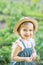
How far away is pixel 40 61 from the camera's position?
1.91 m

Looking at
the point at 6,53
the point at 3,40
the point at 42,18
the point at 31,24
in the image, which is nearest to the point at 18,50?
the point at 31,24

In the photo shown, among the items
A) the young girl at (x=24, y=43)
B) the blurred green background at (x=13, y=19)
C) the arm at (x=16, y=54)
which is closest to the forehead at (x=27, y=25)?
the young girl at (x=24, y=43)

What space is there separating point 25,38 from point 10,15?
2.91ft

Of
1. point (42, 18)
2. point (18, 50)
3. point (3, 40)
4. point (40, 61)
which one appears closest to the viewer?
point (18, 50)

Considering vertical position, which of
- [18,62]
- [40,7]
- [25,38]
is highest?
[40,7]

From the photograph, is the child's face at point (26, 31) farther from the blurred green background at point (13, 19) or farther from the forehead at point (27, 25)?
the blurred green background at point (13, 19)

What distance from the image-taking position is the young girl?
1570 mm

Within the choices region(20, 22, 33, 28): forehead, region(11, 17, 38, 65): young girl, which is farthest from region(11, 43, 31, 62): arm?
region(20, 22, 33, 28): forehead

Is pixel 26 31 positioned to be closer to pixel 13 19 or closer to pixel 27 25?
pixel 27 25

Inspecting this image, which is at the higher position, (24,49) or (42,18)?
(42,18)

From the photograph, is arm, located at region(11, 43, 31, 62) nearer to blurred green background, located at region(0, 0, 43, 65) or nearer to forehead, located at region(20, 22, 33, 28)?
forehead, located at region(20, 22, 33, 28)

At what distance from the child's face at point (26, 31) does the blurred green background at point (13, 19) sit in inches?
14.2

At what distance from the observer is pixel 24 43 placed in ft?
5.18

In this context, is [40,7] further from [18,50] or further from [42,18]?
[18,50]
